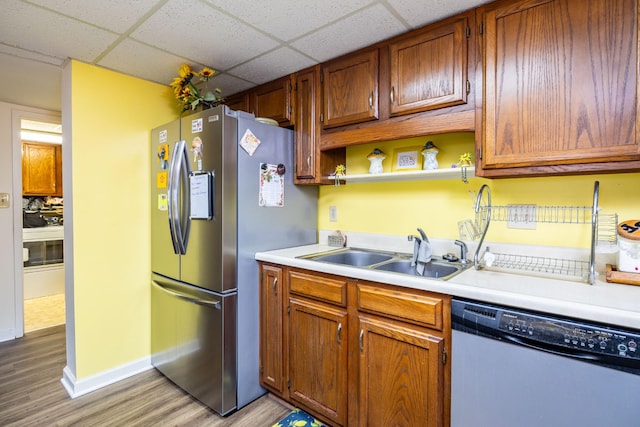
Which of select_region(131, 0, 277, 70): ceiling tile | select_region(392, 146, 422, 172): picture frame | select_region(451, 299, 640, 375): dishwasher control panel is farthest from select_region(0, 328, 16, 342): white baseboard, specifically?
select_region(451, 299, 640, 375): dishwasher control panel

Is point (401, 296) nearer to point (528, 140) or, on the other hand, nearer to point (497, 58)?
point (528, 140)

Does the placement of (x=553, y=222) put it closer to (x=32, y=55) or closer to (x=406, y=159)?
(x=406, y=159)

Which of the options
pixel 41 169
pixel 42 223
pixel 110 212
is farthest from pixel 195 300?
pixel 41 169

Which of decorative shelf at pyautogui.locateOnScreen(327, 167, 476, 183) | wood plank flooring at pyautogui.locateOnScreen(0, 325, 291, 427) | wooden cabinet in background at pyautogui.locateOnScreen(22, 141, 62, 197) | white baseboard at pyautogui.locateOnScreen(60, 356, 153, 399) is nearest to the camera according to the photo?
decorative shelf at pyautogui.locateOnScreen(327, 167, 476, 183)

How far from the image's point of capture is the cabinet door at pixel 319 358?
1.66 metres

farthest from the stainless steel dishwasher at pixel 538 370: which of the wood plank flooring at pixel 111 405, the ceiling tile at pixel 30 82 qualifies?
the ceiling tile at pixel 30 82

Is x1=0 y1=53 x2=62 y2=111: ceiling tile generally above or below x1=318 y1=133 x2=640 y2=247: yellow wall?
above

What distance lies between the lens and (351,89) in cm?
198

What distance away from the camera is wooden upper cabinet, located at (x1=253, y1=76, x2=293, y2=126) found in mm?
2303

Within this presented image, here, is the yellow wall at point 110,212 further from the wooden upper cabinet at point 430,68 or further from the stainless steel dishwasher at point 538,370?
the stainless steel dishwasher at point 538,370

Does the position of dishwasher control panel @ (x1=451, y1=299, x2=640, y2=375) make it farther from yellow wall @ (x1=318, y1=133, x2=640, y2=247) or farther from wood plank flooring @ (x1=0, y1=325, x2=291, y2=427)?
wood plank flooring @ (x1=0, y1=325, x2=291, y2=427)

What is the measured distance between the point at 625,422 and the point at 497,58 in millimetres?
1453

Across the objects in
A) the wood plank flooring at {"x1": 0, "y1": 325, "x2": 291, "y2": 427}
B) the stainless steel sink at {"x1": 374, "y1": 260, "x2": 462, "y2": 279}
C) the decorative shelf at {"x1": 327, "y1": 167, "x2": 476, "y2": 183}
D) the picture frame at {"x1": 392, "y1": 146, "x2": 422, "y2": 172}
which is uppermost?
the picture frame at {"x1": 392, "y1": 146, "x2": 422, "y2": 172}

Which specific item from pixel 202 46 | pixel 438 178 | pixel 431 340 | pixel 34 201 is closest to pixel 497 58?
pixel 438 178
